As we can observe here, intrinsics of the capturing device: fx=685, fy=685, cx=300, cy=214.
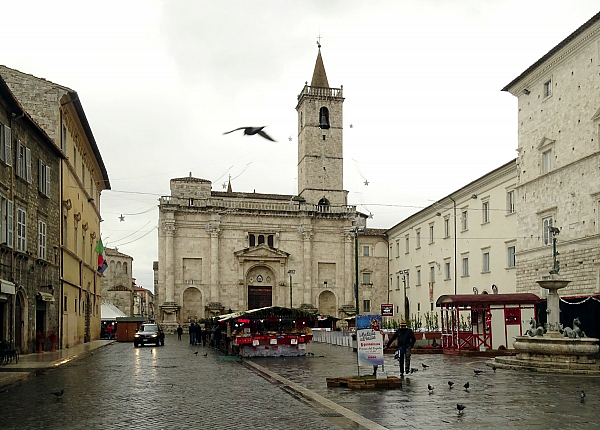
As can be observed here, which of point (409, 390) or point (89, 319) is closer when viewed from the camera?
point (409, 390)

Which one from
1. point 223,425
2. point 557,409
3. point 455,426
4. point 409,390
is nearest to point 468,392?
point 409,390

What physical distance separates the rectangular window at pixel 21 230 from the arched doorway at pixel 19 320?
1.85 meters

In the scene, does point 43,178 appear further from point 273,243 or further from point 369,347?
point 273,243

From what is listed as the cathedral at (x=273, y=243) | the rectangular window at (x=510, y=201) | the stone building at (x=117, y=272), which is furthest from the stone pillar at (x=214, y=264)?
the rectangular window at (x=510, y=201)

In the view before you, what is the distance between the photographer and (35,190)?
28578 mm

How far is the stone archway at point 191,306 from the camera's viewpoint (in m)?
65.8

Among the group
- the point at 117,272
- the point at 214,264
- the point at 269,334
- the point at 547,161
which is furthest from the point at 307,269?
the point at 269,334

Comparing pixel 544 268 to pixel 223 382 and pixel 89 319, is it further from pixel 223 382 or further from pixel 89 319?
pixel 89 319

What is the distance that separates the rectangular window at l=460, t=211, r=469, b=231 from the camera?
46.8 metres

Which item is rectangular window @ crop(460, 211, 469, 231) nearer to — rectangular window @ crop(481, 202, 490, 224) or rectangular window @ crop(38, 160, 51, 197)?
rectangular window @ crop(481, 202, 490, 224)

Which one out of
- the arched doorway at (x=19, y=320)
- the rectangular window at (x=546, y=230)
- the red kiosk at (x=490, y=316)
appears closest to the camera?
the arched doorway at (x=19, y=320)

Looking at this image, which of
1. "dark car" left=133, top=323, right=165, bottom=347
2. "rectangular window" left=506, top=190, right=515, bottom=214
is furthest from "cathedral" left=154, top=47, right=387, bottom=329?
"rectangular window" left=506, top=190, right=515, bottom=214

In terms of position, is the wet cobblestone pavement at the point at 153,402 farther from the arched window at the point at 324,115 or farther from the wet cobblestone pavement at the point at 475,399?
the arched window at the point at 324,115

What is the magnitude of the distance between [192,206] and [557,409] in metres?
57.6
